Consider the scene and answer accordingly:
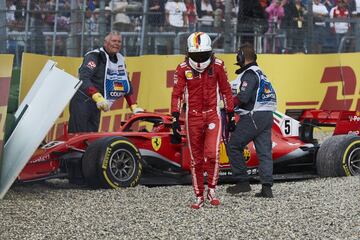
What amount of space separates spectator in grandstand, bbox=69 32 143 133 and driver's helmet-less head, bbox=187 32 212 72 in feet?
8.49

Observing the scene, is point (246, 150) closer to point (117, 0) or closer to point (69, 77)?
A: point (69, 77)

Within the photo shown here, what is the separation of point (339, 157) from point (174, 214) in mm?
3312

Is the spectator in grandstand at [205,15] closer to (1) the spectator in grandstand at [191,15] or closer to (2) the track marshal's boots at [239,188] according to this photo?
(1) the spectator in grandstand at [191,15]

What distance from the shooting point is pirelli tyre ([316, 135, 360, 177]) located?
10688mm

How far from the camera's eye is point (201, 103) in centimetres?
867

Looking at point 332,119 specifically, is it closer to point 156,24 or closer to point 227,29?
point 156,24

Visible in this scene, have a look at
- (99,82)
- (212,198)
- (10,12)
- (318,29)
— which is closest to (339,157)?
(212,198)

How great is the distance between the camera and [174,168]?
1038cm

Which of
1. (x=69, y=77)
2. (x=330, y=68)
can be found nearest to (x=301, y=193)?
(x=69, y=77)

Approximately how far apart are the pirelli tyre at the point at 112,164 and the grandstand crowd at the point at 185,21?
11.9ft

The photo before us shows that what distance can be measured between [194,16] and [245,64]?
612 cm

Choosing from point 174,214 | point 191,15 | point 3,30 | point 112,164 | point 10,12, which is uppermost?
point 191,15

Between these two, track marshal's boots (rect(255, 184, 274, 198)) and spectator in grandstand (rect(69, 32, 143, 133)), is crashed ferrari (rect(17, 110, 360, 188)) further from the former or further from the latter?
track marshal's boots (rect(255, 184, 274, 198))

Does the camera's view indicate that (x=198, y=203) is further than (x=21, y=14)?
No
